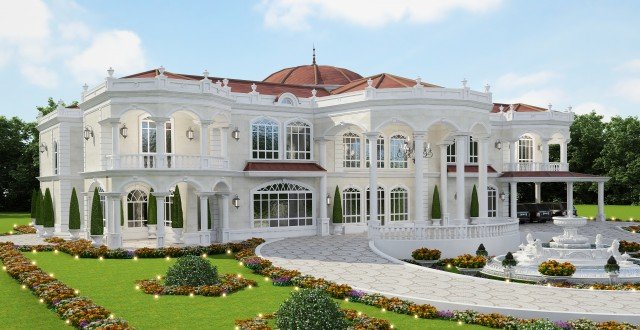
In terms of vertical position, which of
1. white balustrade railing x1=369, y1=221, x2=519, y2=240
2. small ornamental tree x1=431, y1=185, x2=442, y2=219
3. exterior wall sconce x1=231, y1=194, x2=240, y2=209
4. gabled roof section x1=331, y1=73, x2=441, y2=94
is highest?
gabled roof section x1=331, y1=73, x2=441, y2=94

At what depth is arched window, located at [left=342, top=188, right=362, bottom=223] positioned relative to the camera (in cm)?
3272

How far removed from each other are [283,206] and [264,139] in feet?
12.3

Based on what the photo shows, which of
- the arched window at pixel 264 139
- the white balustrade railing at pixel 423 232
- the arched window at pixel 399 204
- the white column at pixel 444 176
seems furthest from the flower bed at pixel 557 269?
the arched window at pixel 264 139

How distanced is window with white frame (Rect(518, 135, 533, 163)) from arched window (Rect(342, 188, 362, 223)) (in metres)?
14.7

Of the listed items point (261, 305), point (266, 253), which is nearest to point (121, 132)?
point (266, 253)

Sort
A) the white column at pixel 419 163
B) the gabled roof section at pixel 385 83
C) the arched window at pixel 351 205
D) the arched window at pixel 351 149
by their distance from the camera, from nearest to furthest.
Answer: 1. the white column at pixel 419 163
2. the gabled roof section at pixel 385 83
3. the arched window at pixel 351 205
4. the arched window at pixel 351 149

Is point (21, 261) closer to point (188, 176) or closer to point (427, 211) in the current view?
point (188, 176)

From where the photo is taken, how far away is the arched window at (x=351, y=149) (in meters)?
32.9

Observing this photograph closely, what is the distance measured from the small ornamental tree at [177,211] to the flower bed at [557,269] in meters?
15.8

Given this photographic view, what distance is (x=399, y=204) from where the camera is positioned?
34250 millimetres

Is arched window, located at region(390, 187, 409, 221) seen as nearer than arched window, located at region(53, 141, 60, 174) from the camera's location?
No

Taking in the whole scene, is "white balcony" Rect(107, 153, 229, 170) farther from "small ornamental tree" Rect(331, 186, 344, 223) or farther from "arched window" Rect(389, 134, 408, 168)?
"arched window" Rect(389, 134, 408, 168)

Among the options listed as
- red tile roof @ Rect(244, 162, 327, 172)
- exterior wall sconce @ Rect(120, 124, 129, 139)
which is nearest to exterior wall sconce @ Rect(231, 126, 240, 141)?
red tile roof @ Rect(244, 162, 327, 172)

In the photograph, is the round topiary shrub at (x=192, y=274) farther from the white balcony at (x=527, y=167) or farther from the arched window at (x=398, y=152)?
the white balcony at (x=527, y=167)
